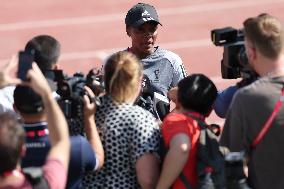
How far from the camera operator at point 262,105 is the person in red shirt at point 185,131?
202mm

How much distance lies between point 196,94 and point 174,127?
0.82ft

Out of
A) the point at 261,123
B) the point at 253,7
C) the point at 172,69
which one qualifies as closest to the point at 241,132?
the point at 261,123

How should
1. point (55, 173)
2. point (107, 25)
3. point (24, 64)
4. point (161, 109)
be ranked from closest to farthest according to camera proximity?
point (55, 173) < point (24, 64) < point (161, 109) < point (107, 25)

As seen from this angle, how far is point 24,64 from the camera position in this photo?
4266mm

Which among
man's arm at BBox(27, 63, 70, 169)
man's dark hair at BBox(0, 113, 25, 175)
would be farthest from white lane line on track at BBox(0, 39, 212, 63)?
man's dark hair at BBox(0, 113, 25, 175)

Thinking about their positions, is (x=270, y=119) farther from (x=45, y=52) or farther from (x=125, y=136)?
(x=45, y=52)

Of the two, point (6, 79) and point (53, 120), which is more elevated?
point (6, 79)

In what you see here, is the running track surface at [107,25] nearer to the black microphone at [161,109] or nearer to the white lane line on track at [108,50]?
the white lane line on track at [108,50]

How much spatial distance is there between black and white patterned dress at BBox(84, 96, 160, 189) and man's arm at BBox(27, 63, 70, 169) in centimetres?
44

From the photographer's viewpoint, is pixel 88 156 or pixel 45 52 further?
pixel 45 52

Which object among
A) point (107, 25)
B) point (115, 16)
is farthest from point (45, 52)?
point (115, 16)

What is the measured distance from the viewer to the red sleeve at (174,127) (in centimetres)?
452

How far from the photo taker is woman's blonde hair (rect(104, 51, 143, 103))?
15.1ft

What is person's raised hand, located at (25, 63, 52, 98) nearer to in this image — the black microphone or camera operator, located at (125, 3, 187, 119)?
the black microphone
